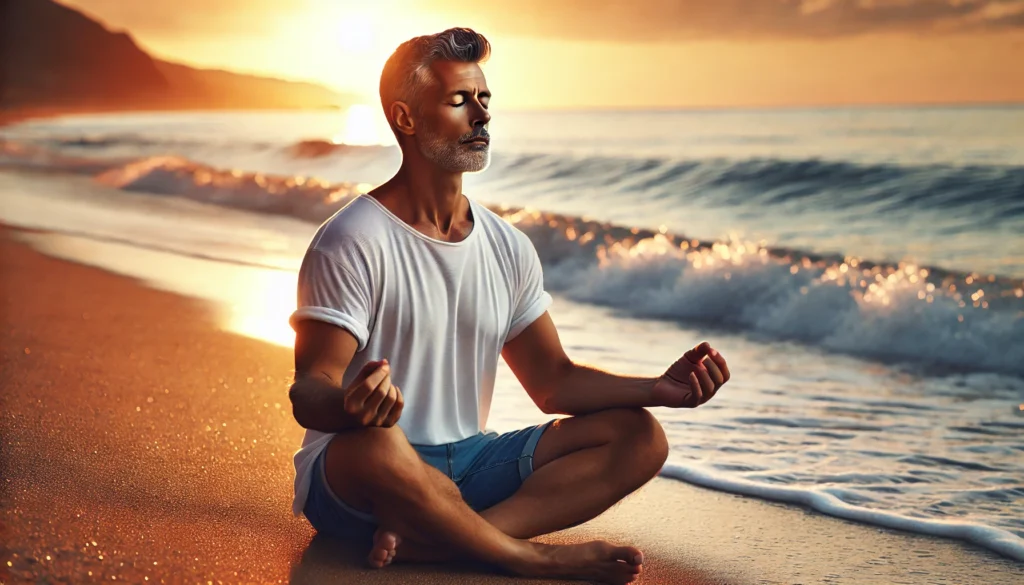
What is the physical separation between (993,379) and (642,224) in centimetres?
560

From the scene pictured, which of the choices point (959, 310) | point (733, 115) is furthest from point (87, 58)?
point (959, 310)

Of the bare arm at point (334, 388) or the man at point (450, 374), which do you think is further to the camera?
the man at point (450, 374)

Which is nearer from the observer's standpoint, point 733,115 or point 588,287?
point 588,287

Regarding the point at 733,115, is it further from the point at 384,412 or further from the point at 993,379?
the point at 384,412

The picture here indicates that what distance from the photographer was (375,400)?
2.01 meters

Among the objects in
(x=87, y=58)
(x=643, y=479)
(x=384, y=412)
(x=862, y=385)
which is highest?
(x=384, y=412)

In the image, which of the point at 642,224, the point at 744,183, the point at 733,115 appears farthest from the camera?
the point at 733,115

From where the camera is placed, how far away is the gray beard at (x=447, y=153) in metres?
2.46

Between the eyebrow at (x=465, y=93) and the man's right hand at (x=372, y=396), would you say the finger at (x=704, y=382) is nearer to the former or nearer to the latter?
the man's right hand at (x=372, y=396)

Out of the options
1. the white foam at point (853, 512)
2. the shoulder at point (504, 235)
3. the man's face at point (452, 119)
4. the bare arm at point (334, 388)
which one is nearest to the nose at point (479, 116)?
the man's face at point (452, 119)

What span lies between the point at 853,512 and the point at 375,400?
1.61m

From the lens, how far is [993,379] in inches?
210

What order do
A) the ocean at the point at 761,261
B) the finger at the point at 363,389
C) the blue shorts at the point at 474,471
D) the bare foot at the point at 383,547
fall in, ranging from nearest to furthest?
the finger at the point at 363,389 < the bare foot at the point at 383,547 < the blue shorts at the point at 474,471 < the ocean at the point at 761,261

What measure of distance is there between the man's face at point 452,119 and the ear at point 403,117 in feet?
0.06
